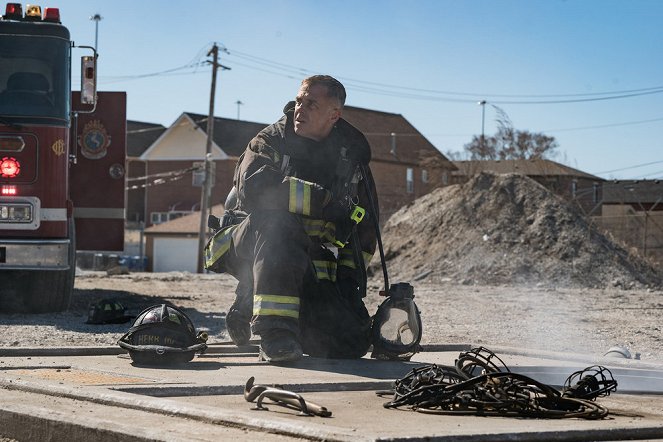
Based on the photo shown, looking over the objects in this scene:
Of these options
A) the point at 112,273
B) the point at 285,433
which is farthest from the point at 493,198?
the point at 285,433

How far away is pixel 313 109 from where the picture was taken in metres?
6.13

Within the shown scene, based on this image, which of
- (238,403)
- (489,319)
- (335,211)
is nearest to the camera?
(238,403)

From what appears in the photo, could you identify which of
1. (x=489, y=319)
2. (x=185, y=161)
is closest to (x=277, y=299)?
(x=489, y=319)

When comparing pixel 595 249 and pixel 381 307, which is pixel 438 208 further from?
pixel 381 307

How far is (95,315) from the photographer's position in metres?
10.2

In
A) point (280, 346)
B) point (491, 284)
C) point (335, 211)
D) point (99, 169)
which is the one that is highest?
point (99, 169)

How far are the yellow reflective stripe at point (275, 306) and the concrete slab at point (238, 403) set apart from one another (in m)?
0.27

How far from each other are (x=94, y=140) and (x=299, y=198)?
653cm

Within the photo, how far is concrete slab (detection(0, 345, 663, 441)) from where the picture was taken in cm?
351

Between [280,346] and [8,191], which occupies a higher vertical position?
[8,191]

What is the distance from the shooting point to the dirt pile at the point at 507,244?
23.3 metres

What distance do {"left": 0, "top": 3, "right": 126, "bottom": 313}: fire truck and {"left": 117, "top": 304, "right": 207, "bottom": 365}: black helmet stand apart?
478 cm

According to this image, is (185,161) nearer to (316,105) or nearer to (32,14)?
(32,14)

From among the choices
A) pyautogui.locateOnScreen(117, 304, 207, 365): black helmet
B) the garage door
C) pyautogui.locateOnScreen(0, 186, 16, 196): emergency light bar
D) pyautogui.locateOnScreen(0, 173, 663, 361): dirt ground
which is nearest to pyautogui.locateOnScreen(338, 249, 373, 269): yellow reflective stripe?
pyautogui.locateOnScreen(117, 304, 207, 365): black helmet
